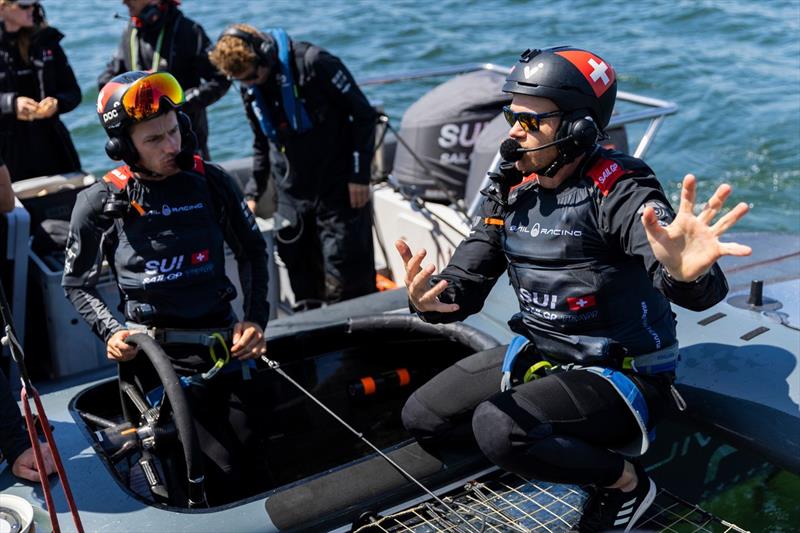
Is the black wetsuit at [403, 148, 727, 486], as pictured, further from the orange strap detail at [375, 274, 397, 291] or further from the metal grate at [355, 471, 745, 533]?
the orange strap detail at [375, 274, 397, 291]

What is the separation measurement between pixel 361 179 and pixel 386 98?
17.5ft

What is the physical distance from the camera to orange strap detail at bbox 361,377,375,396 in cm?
301

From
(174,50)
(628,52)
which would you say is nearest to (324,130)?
(174,50)

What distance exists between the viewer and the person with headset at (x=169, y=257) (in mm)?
2479

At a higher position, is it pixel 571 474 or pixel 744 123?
pixel 571 474

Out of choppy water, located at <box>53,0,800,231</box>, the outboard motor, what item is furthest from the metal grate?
choppy water, located at <box>53,0,800,231</box>

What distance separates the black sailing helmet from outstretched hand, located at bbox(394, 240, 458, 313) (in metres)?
0.45

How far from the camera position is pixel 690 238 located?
1.81 metres

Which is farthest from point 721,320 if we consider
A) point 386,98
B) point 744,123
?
point 386,98

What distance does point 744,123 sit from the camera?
25.7 feet

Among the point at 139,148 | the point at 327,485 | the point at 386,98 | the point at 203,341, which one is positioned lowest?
the point at 386,98

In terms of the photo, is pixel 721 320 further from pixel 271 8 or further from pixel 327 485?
pixel 271 8

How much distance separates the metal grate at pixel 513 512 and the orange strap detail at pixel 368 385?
0.69 meters

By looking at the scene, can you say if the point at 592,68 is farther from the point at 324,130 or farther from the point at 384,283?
the point at 384,283
